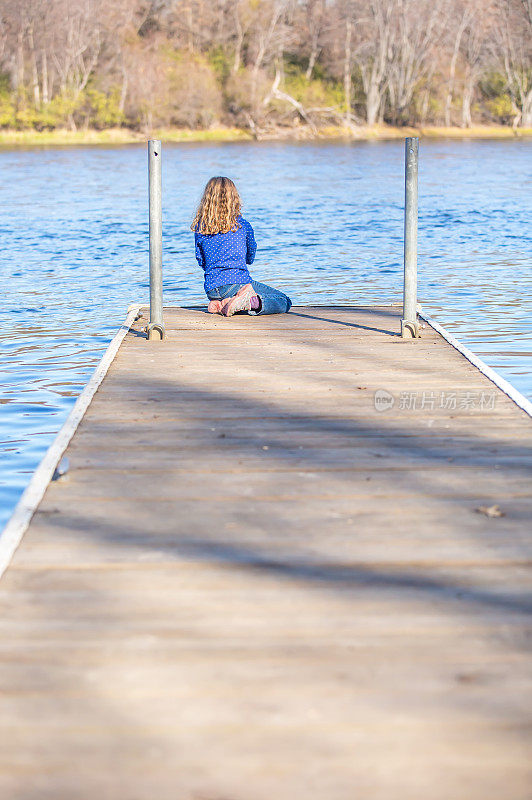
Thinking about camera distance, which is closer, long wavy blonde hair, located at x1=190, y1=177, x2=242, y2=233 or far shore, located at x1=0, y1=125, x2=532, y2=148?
long wavy blonde hair, located at x1=190, y1=177, x2=242, y2=233

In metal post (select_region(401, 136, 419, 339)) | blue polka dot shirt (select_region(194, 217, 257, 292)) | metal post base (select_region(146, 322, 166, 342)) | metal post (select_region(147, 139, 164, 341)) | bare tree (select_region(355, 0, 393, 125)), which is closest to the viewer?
metal post (select_region(147, 139, 164, 341))

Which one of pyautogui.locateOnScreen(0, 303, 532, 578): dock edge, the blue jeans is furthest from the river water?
the blue jeans

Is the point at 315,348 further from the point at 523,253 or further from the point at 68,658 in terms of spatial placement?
the point at 523,253

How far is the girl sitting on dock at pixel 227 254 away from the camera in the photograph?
27.1 feet

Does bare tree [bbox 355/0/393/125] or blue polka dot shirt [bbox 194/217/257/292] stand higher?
bare tree [bbox 355/0/393/125]

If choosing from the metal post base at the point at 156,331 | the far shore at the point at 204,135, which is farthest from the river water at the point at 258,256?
the far shore at the point at 204,135

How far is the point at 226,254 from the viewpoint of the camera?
8391mm

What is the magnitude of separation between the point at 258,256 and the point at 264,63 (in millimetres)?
62048

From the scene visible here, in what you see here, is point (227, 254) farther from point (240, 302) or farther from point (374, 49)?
point (374, 49)

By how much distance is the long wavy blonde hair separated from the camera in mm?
8219

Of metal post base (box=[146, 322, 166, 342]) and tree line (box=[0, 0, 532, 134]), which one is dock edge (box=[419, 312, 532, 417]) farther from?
tree line (box=[0, 0, 532, 134])

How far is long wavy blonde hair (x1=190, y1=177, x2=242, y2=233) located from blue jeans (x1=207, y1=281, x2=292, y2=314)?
477mm

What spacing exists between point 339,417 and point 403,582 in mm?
2072

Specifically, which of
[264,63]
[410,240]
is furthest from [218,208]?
[264,63]
